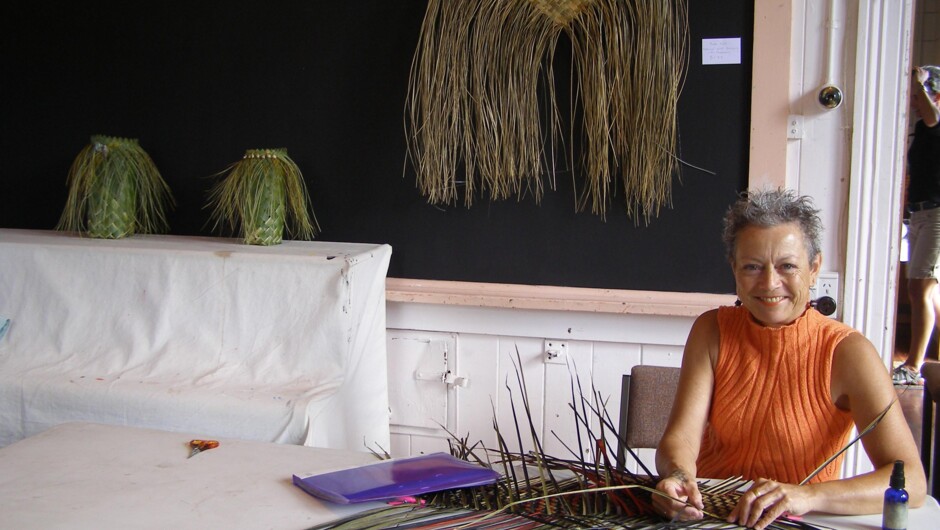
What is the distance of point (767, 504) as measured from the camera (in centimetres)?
133

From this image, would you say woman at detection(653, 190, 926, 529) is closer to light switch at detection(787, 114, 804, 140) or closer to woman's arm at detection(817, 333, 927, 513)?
woman's arm at detection(817, 333, 927, 513)

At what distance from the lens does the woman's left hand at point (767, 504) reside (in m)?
1.33

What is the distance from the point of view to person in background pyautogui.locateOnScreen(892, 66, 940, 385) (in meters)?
4.06

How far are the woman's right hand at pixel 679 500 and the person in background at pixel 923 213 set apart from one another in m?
2.97

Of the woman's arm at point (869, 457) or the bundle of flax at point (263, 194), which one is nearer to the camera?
the woman's arm at point (869, 457)

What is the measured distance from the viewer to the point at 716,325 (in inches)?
74.6

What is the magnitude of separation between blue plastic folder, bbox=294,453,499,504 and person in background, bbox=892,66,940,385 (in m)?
3.19

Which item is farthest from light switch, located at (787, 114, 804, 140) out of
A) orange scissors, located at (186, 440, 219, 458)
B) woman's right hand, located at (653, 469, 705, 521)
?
orange scissors, located at (186, 440, 219, 458)

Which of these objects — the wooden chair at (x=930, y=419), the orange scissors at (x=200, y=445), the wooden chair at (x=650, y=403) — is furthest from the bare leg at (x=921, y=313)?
the orange scissors at (x=200, y=445)

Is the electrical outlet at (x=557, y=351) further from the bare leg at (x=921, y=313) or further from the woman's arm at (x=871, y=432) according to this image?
the bare leg at (x=921, y=313)

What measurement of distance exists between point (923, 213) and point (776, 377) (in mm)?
3197

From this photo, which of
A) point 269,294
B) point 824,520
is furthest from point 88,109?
point 824,520

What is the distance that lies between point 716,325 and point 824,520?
59 cm

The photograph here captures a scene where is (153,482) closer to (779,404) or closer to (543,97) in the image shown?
(779,404)
